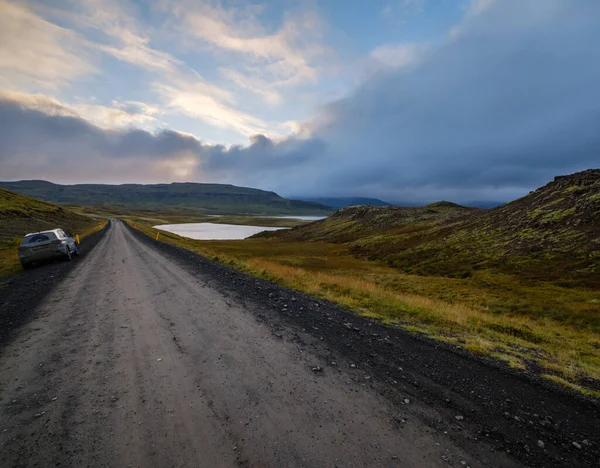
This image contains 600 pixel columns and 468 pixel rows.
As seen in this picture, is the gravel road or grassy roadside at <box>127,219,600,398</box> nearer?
the gravel road

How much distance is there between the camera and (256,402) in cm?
489

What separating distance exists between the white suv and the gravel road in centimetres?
1320

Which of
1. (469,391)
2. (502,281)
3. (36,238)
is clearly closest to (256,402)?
(469,391)

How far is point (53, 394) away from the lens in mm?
5039

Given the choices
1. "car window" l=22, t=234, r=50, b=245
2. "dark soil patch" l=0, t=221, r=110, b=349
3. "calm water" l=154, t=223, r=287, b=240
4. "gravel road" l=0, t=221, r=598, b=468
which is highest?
"car window" l=22, t=234, r=50, b=245

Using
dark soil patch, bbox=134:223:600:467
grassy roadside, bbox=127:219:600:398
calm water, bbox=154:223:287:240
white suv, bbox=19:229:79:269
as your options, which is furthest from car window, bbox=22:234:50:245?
calm water, bbox=154:223:287:240

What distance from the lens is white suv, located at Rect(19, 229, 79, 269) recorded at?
1839cm

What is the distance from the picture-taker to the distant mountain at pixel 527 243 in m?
27.2

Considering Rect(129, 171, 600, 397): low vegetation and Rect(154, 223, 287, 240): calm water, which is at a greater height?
Rect(129, 171, 600, 397): low vegetation

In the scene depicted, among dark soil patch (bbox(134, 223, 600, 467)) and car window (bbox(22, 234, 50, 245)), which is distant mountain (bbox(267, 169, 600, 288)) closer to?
dark soil patch (bbox(134, 223, 600, 467))

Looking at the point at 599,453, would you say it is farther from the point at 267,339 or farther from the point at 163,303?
the point at 163,303

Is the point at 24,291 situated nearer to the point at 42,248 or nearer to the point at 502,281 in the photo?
the point at 42,248

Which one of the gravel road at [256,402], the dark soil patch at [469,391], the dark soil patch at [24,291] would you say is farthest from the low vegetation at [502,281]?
the dark soil patch at [24,291]

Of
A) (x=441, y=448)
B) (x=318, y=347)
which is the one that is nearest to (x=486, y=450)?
(x=441, y=448)
